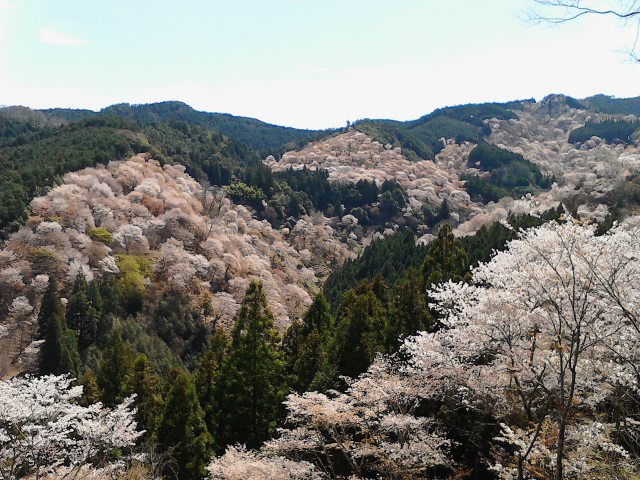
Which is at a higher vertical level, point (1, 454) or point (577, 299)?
point (577, 299)

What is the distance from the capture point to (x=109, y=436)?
18.1 meters

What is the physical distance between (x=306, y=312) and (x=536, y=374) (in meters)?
21.5

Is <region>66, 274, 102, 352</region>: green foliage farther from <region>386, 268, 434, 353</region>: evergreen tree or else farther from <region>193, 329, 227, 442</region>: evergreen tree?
<region>386, 268, 434, 353</region>: evergreen tree

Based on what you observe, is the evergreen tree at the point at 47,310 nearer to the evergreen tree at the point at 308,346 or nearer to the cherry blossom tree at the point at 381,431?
the evergreen tree at the point at 308,346

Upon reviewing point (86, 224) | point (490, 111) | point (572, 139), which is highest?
point (490, 111)

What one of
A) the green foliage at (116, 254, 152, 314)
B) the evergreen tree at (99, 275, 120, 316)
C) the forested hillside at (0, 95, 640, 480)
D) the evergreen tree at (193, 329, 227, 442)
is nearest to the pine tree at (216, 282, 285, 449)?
the forested hillside at (0, 95, 640, 480)

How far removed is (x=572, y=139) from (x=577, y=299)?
16569 cm

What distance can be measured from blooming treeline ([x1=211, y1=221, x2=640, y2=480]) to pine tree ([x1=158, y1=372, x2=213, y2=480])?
5.18 meters

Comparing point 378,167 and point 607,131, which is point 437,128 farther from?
point 378,167

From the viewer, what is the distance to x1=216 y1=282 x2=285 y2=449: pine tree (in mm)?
22953

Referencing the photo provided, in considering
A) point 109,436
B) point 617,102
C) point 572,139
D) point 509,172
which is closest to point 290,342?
point 109,436

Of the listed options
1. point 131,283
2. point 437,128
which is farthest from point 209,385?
point 437,128

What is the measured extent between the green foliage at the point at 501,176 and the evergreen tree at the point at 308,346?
85425 mm

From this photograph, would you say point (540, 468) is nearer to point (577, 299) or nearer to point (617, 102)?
point (577, 299)
